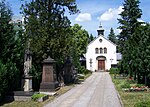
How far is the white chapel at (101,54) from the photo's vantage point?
3332 inches

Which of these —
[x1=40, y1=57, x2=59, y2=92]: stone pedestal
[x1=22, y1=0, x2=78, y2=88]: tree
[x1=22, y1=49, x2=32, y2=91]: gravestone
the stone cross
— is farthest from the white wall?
[x1=22, y1=49, x2=32, y2=91]: gravestone

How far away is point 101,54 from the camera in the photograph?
280 ft

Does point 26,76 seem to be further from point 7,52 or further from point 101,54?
point 101,54

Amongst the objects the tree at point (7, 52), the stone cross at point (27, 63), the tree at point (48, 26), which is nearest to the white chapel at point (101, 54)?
the tree at point (48, 26)

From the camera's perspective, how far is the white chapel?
84625 millimetres

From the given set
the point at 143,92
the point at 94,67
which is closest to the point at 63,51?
the point at 143,92

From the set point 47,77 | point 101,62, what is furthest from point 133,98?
point 101,62

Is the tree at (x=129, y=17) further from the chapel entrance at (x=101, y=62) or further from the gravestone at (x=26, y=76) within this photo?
the gravestone at (x=26, y=76)

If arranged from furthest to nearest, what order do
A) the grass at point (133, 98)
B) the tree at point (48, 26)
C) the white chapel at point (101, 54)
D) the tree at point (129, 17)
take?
1. the white chapel at point (101, 54)
2. the tree at point (129, 17)
3. the tree at point (48, 26)
4. the grass at point (133, 98)

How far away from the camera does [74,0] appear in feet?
114

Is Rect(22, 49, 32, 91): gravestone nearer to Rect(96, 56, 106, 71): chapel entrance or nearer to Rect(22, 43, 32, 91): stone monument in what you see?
Rect(22, 43, 32, 91): stone monument

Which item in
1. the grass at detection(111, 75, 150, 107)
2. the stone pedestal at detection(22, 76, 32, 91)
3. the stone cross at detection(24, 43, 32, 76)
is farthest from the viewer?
the stone cross at detection(24, 43, 32, 76)

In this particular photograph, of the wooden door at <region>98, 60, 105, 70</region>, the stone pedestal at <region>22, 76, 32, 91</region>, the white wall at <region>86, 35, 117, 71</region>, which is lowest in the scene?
the stone pedestal at <region>22, 76, 32, 91</region>

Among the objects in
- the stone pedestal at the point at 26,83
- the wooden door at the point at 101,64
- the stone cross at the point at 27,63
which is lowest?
the stone pedestal at the point at 26,83
